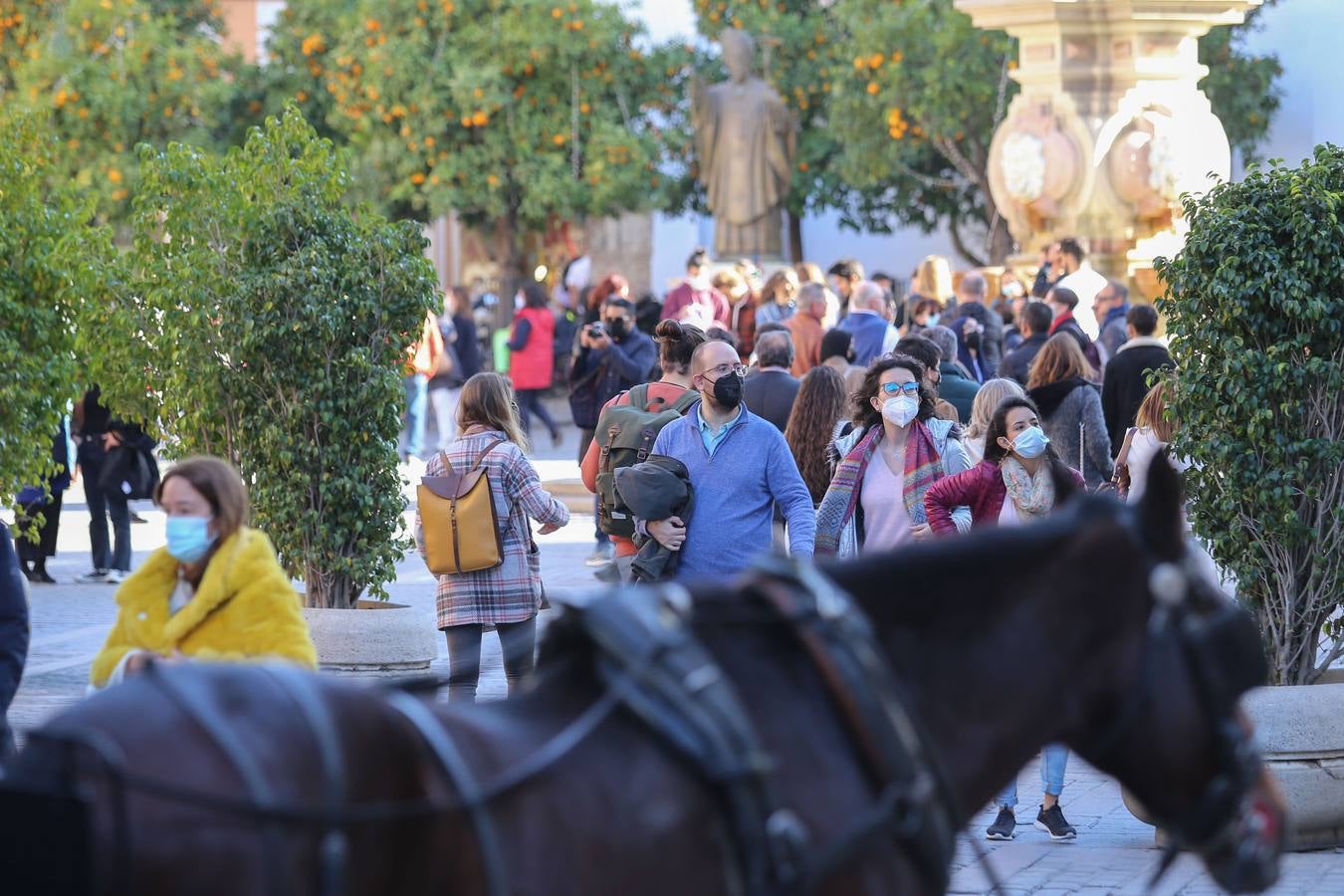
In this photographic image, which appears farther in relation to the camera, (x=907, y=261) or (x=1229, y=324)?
(x=907, y=261)

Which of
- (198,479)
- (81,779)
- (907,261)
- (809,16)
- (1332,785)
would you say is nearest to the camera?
(81,779)

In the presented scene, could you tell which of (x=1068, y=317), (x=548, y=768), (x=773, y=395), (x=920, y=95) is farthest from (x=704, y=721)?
(x=920, y=95)

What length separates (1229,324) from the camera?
7.10 metres

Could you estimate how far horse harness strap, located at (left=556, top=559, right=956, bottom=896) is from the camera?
10.8 ft

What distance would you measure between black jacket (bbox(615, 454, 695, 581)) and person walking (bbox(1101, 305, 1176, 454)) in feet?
14.3

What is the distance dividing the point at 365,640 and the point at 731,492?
2.36 metres

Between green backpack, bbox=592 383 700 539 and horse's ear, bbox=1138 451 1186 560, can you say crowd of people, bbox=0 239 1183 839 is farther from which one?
horse's ear, bbox=1138 451 1186 560

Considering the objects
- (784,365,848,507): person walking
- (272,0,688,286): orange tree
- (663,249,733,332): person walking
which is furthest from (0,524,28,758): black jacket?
(272,0,688,286): orange tree

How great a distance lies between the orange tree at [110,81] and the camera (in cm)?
2730

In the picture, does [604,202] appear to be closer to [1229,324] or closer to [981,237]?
[981,237]

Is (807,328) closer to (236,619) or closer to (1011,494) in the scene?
(1011,494)

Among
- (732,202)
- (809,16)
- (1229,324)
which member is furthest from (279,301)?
(809,16)

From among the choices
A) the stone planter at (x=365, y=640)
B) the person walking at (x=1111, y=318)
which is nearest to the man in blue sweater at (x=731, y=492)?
the stone planter at (x=365, y=640)

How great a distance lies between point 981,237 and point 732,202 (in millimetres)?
5037
